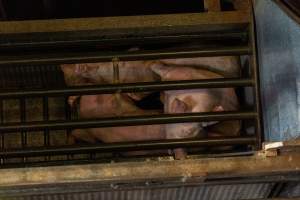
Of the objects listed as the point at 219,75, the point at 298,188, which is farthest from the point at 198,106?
the point at 298,188

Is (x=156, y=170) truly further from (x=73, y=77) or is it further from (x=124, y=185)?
(x=73, y=77)

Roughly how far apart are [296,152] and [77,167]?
0.51 meters

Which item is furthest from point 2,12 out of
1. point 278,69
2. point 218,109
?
point 278,69

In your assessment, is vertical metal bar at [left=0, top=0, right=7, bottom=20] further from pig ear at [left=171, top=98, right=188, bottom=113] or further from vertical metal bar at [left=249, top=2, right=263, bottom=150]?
vertical metal bar at [left=249, top=2, right=263, bottom=150]

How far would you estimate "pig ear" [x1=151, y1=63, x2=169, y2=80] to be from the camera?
1617 millimetres

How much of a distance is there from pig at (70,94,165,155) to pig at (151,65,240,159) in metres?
0.11

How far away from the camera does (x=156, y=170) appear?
137 centimetres

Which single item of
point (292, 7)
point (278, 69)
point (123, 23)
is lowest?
point (278, 69)

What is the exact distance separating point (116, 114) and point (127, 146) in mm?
228

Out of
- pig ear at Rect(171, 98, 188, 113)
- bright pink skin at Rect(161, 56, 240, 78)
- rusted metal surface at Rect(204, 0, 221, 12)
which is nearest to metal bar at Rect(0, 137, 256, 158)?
pig ear at Rect(171, 98, 188, 113)

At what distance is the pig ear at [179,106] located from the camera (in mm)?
1575

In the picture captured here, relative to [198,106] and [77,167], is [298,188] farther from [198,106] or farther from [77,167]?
[77,167]

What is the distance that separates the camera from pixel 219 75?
1.63 metres

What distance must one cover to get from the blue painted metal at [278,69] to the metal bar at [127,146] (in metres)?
0.09
